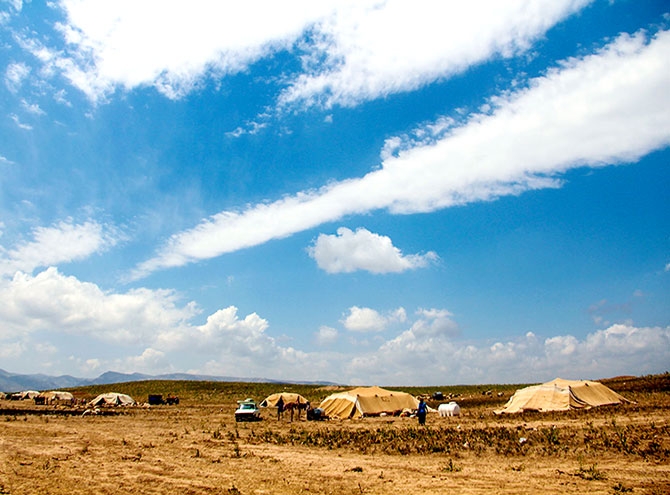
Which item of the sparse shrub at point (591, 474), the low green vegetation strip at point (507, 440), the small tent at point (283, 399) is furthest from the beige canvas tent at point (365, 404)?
the sparse shrub at point (591, 474)

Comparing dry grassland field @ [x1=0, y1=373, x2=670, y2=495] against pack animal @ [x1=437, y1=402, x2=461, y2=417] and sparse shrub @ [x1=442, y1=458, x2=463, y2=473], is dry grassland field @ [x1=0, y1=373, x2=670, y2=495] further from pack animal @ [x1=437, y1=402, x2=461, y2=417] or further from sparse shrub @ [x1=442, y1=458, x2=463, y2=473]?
pack animal @ [x1=437, y1=402, x2=461, y2=417]

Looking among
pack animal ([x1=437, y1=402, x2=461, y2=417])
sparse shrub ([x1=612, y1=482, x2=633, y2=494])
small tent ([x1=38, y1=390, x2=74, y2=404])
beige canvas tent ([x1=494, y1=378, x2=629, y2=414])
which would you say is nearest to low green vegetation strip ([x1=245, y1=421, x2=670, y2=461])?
sparse shrub ([x1=612, y1=482, x2=633, y2=494])

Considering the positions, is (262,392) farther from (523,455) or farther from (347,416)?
(523,455)

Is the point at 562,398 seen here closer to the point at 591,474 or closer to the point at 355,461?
the point at 591,474

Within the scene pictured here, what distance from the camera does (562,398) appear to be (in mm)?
39781

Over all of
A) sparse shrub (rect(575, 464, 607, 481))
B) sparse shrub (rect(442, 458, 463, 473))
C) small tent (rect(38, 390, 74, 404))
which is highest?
sparse shrub (rect(575, 464, 607, 481))

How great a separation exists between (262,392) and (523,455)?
80.9 m

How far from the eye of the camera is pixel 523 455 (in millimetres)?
19359

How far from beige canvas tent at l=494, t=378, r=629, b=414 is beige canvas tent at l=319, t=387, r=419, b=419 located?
11.0m

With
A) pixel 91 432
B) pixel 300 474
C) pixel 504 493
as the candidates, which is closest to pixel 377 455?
pixel 300 474

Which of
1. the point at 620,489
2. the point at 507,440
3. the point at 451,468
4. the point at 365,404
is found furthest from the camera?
the point at 365,404

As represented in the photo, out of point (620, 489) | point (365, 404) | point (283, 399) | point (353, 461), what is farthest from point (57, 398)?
point (620, 489)

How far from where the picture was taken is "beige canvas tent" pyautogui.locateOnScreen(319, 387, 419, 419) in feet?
149

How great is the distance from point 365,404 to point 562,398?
17404mm
